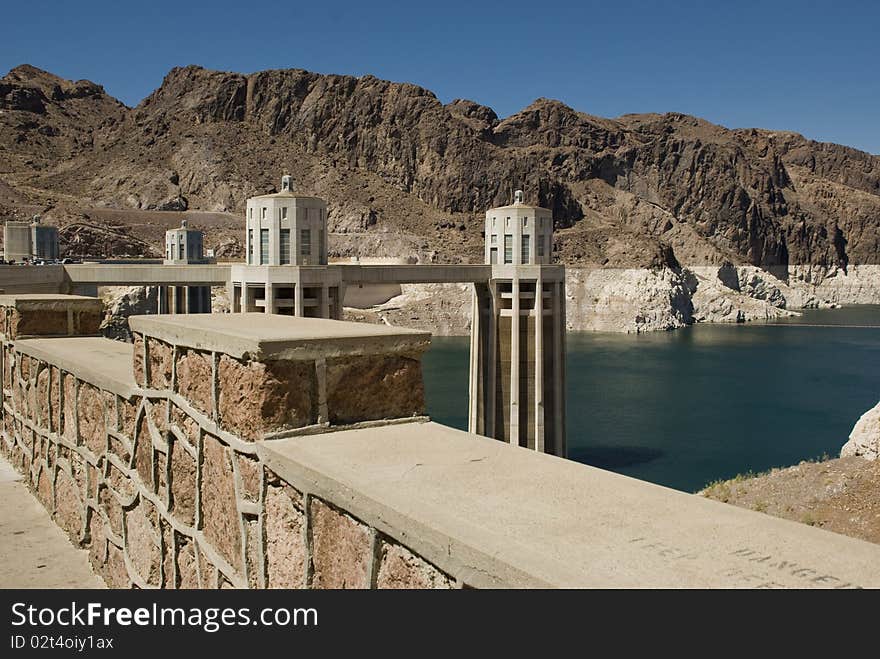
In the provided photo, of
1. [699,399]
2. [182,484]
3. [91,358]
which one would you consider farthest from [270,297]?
[699,399]

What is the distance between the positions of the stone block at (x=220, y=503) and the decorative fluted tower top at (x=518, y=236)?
935 inches

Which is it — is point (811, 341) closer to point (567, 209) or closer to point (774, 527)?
point (567, 209)

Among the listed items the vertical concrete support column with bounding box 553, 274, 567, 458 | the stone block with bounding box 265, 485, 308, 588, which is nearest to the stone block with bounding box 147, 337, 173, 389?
the stone block with bounding box 265, 485, 308, 588

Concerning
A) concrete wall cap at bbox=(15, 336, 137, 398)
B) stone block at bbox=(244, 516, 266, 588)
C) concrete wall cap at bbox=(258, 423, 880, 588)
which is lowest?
stone block at bbox=(244, 516, 266, 588)

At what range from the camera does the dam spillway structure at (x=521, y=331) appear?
27.8m

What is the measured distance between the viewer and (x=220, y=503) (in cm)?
434

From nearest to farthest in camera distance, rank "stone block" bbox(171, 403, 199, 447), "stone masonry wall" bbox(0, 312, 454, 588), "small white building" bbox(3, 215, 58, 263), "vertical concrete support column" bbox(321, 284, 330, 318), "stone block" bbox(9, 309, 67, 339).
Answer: "stone masonry wall" bbox(0, 312, 454, 588) < "stone block" bbox(171, 403, 199, 447) < "stone block" bbox(9, 309, 67, 339) < "vertical concrete support column" bbox(321, 284, 330, 318) < "small white building" bbox(3, 215, 58, 263)

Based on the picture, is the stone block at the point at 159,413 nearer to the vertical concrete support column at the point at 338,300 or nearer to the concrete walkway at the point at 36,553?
the concrete walkway at the point at 36,553

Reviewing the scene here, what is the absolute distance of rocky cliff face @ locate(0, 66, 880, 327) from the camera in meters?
99.9

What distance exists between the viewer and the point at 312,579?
142 inches

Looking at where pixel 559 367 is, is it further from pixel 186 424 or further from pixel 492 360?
pixel 186 424

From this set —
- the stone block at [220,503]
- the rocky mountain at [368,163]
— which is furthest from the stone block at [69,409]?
the rocky mountain at [368,163]

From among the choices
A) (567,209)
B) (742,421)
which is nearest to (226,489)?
(742,421)

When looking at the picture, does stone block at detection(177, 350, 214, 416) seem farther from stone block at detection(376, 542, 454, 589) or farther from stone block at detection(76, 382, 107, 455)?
stone block at detection(76, 382, 107, 455)
